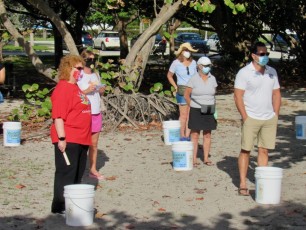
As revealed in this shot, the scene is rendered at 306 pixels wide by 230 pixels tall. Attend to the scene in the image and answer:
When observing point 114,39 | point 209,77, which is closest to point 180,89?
point 209,77

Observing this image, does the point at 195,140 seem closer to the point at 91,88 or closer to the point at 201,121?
the point at 201,121

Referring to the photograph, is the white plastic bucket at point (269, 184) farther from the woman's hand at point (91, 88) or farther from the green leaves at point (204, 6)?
the green leaves at point (204, 6)

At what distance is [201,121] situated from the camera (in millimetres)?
10391

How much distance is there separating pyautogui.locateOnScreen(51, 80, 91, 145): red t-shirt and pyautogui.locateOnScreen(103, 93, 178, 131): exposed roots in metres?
6.53

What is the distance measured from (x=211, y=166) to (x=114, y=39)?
160 feet

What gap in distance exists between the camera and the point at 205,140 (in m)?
10.6

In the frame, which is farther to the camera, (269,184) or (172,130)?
(172,130)

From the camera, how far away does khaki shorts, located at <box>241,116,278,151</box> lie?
842 centimetres

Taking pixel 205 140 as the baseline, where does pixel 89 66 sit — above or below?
above

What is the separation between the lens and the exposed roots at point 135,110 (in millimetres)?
14328

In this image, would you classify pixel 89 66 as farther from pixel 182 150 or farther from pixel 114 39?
pixel 114 39

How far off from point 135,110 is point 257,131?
6292 mm

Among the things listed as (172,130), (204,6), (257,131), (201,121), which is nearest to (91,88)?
(257,131)

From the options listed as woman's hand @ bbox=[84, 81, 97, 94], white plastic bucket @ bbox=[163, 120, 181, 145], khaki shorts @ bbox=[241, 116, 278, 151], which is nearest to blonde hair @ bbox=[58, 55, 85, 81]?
woman's hand @ bbox=[84, 81, 97, 94]
